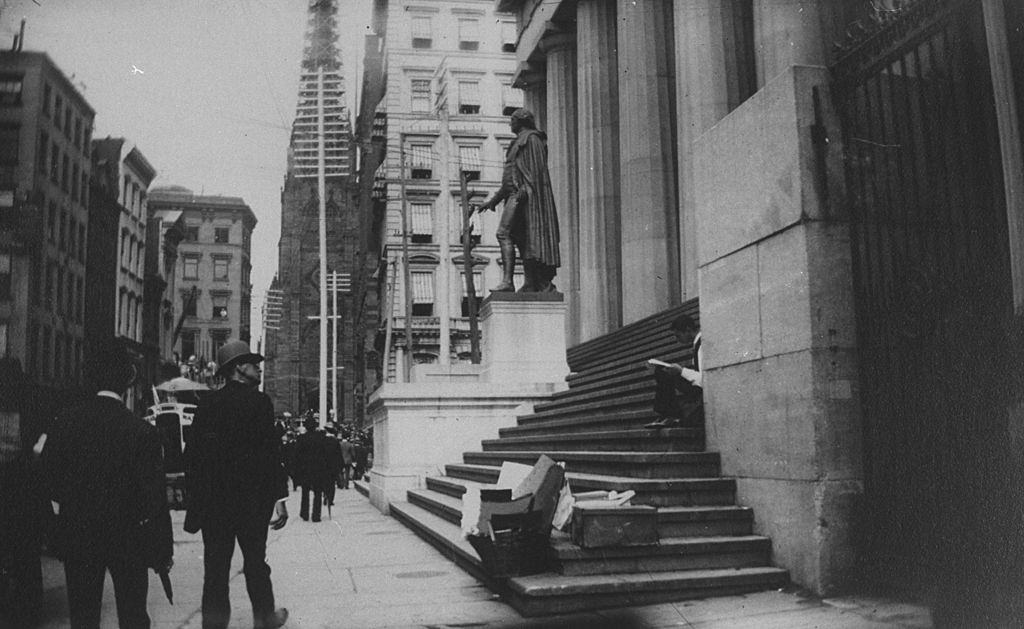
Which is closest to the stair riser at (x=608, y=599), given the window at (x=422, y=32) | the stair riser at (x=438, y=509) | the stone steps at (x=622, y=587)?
the stone steps at (x=622, y=587)

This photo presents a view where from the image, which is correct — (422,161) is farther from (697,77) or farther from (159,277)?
(697,77)

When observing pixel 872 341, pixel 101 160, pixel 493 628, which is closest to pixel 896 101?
pixel 872 341

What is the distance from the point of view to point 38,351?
255 inches

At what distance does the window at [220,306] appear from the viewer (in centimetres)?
3576

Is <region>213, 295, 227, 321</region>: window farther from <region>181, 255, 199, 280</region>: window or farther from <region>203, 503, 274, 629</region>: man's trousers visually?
<region>203, 503, 274, 629</region>: man's trousers

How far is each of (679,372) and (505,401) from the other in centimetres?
623

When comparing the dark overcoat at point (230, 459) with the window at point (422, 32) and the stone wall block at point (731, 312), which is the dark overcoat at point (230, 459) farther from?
the window at point (422, 32)

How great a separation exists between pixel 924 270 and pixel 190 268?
3688 centimetres

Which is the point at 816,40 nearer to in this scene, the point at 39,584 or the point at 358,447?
the point at 39,584

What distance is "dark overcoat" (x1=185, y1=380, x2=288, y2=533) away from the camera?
5.19 metres

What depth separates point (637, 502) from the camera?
693 centimetres

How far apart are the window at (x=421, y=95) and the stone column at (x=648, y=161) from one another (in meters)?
27.3

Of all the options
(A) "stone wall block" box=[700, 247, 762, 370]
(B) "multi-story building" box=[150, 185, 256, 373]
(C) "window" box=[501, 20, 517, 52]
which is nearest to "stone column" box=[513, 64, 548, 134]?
(B) "multi-story building" box=[150, 185, 256, 373]

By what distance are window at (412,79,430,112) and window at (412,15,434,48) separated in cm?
264
